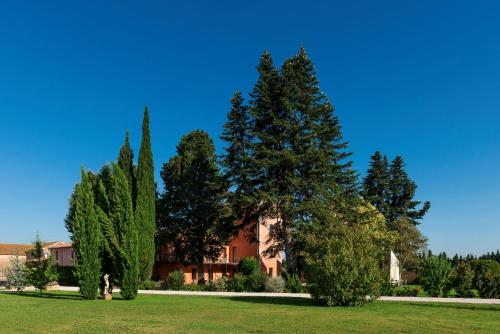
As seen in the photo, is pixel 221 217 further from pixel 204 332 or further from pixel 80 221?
pixel 204 332

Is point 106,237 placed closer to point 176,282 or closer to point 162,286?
point 176,282

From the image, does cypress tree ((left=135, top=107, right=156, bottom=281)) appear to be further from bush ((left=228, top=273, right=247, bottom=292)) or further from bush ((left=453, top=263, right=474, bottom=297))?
bush ((left=453, top=263, right=474, bottom=297))

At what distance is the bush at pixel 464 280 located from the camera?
2514cm

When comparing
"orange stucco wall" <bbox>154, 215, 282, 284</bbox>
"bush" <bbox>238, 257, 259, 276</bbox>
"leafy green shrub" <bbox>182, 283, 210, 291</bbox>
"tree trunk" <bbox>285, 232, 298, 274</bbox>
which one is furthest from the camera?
"orange stucco wall" <bbox>154, 215, 282, 284</bbox>

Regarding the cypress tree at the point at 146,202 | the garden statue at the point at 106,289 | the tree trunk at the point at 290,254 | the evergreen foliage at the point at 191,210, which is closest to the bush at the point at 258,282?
the tree trunk at the point at 290,254

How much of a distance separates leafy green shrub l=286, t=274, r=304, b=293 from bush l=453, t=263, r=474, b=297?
371 inches

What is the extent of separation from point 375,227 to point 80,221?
24900 mm

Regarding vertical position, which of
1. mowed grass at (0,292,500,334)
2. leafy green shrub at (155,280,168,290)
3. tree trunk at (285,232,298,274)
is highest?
tree trunk at (285,232,298,274)

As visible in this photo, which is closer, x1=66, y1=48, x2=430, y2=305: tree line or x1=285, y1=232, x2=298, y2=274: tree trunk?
x1=66, y1=48, x2=430, y2=305: tree line

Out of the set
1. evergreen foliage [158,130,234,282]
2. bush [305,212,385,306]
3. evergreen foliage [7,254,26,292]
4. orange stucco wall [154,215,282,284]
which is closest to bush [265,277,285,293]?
bush [305,212,385,306]

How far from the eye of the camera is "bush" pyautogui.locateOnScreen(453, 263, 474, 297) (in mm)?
25141

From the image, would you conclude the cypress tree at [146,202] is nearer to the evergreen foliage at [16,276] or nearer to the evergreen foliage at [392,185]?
the evergreen foliage at [16,276]

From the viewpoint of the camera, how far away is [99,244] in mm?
23266

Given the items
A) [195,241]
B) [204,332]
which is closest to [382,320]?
[204,332]
